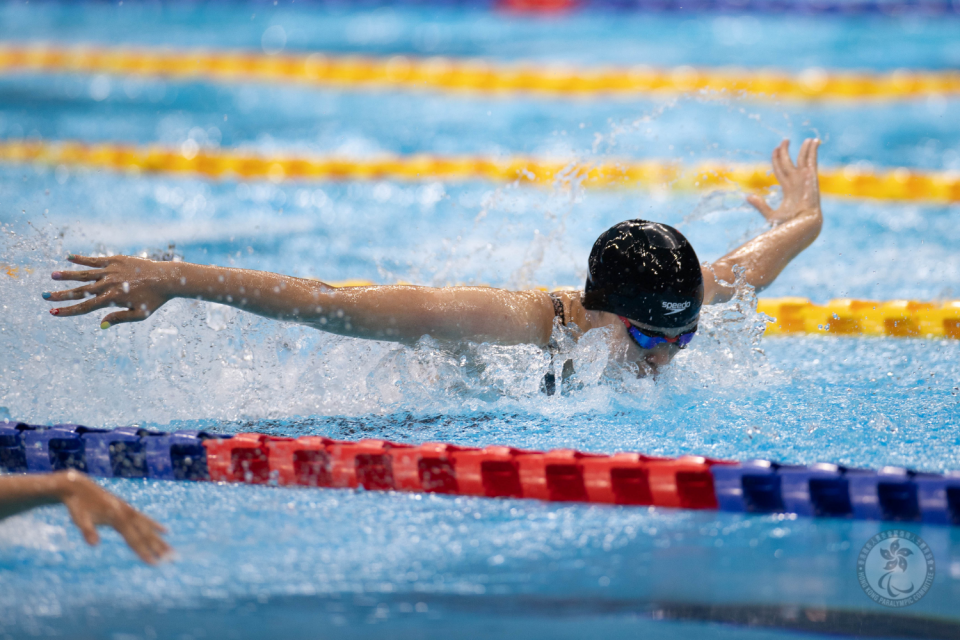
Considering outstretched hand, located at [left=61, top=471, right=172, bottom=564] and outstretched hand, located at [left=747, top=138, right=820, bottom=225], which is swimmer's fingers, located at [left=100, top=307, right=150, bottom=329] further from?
outstretched hand, located at [left=747, top=138, right=820, bottom=225]

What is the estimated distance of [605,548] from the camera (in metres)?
2.13

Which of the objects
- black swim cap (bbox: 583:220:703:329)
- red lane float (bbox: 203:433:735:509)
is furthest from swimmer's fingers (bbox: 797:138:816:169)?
red lane float (bbox: 203:433:735:509)

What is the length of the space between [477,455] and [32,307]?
4.79ft

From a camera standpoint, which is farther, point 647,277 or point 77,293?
point 647,277

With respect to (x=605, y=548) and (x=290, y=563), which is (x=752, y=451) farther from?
(x=290, y=563)

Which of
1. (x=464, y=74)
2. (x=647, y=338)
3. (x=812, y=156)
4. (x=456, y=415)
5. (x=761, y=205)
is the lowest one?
(x=456, y=415)

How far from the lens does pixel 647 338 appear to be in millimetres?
2510

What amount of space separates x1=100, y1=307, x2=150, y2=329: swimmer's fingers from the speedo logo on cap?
1284 millimetres

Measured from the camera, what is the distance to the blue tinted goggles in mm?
2506

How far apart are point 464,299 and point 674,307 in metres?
0.54

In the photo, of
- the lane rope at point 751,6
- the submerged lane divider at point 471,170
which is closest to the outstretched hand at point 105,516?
the submerged lane divider at point 471,170

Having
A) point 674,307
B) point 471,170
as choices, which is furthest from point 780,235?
point 471,170

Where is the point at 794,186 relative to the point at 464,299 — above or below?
above

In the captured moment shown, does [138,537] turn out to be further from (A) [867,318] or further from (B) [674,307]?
(A) [867,318]
